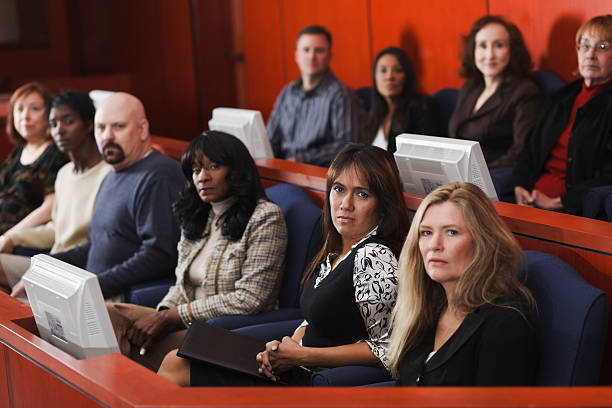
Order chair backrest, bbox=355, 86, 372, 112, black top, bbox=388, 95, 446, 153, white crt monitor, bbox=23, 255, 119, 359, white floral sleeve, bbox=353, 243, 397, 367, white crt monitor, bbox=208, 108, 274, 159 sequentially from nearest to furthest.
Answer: white crt monitor, bbox=23, 255, 119, 359, white floral sleeve, bbox=353, 243, 397, 367, white crt monitor, bbox=208, 108, 274, 159, black top, bbox=388, 95, 446, 153, chair backrest, bbox=355, 86, 372, 112

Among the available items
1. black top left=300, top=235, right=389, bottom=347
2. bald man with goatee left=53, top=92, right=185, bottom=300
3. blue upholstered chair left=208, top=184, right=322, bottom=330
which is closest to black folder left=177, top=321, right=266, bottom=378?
black top left=300, top=235, right=389, bottom=347

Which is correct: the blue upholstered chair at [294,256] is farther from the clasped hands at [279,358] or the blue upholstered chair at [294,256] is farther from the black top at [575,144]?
the black top at [575,144]

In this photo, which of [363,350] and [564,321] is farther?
[363,350]

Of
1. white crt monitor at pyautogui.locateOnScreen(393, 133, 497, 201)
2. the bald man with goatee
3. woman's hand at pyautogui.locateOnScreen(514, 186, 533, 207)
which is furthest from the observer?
woman's hand at pyautogui.locateOnScreen(514, 186, 533, 207)

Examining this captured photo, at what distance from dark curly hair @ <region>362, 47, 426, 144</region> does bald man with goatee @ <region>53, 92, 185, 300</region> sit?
1.45 m

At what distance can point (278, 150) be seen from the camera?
5.37m

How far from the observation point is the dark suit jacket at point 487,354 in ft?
6.19

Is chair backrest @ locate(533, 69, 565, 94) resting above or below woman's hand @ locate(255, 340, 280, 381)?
above

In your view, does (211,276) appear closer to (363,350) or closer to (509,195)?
(363,350)

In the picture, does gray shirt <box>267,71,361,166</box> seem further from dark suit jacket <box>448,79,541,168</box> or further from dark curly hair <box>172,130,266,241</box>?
dark curly hair <box>172,130,266,241</box>

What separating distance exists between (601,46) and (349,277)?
1.60m

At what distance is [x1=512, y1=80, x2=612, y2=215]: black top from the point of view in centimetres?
327

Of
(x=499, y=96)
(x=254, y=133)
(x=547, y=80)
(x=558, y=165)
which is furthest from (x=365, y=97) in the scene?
(x=558, y=165)

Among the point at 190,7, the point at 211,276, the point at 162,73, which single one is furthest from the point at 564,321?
the point at 162,73
